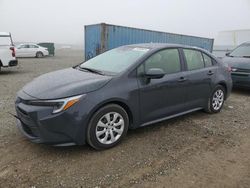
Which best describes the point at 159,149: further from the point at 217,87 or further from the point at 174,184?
the point at 217,87

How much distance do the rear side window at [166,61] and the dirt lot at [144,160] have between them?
1068 millimetres

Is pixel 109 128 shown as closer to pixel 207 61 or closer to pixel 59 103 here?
pixel 59 103

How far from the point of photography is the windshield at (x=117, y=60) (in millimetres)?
3789

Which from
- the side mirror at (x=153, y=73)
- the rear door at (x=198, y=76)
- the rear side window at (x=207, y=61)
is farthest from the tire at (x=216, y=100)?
the side mirror at (x=153, y=73)

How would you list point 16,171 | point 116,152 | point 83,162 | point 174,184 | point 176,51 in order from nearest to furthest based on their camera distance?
point 174,184 → point 16,171 → point 83,162 → point 116,152 → point 176,51

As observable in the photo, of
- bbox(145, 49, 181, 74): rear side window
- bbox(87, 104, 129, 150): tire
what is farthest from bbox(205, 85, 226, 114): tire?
bbox(87, 104, 129, 150): tire

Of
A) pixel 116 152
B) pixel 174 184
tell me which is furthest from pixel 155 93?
pixel 174 184

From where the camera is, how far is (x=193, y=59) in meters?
4.68

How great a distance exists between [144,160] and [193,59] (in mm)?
2420

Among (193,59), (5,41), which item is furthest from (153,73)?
(5,41)

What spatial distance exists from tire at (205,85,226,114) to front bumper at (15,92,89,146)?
3.05m

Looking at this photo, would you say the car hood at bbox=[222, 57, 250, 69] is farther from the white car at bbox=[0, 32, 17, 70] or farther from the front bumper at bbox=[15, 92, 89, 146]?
the white car at bbox=[0, 32, 17, 70]

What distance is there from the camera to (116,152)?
11.1 ft

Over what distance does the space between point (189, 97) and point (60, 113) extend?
2.53 meters
